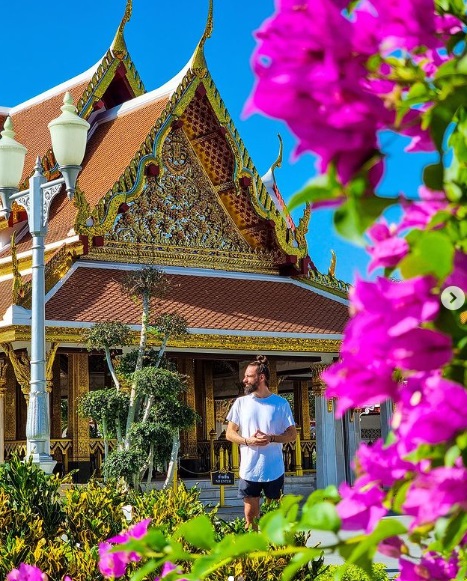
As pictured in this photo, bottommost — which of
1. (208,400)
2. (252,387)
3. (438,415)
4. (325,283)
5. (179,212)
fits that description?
(438,415)

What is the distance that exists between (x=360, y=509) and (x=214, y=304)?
47.0 ft

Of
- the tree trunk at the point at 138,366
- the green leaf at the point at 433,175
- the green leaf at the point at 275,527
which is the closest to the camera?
the green leaf at the point at 433,175

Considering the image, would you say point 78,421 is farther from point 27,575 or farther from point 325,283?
point 27,575

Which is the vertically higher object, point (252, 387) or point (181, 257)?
point (181, 257)

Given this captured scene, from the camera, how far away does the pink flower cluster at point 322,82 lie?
976 mm

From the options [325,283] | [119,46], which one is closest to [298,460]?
[325,283]

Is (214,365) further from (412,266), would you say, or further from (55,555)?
(412,266)

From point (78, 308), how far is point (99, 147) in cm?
437

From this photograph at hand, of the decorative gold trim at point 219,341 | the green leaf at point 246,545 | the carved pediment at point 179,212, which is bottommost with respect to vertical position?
the green leaf at point 246,545

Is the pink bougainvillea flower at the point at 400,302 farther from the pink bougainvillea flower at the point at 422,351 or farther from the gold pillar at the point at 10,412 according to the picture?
the gold pillar at the point at 10,412

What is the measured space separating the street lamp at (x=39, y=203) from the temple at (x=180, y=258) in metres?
4.20

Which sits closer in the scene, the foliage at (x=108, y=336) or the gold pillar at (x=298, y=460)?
the foliage at (x=108, y=336)

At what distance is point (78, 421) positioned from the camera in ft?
52.3

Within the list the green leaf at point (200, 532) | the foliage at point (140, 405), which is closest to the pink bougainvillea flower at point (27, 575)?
the green leaf at point (200, 532)
